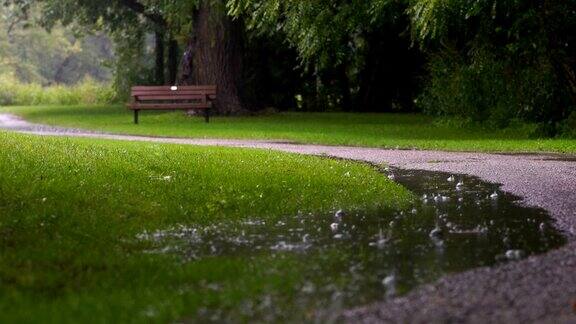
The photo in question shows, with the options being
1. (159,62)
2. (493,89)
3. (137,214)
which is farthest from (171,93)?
(137,214)

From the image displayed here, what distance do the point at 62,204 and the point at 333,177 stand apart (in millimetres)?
4023

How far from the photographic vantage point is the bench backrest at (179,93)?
25719 mm

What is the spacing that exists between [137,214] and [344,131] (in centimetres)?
1374

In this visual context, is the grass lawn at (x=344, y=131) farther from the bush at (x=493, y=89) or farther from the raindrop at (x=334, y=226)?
the raindrop at (x=334, y=226)

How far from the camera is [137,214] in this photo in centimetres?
812

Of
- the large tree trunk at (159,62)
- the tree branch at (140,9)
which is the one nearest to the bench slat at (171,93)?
the tree branch at (140,9)

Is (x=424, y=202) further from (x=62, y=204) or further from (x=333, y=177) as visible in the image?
(x=62, y=204)

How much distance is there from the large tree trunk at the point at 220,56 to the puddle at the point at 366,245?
18369 millimetres

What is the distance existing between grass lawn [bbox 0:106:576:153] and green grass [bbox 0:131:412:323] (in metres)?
4.95

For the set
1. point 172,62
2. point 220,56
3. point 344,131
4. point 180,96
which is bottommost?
point 344,131

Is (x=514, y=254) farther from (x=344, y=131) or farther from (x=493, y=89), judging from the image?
(x=493, y=89)

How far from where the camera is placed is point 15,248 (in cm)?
647

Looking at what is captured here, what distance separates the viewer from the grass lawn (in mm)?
16984

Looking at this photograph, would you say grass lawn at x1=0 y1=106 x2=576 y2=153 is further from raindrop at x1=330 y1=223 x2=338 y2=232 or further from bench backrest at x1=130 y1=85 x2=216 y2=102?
raindrop at x1=330 y1=223 x2=338 y2=232
